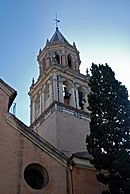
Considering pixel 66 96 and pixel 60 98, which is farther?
pixel 66 96

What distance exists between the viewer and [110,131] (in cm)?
1648

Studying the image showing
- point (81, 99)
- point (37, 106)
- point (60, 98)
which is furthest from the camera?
point (37, 106)

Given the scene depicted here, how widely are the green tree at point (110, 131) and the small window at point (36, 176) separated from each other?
98.2 inches

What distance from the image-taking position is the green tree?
15300 mm

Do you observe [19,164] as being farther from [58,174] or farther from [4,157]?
[58,174]

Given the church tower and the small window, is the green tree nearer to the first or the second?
the small window

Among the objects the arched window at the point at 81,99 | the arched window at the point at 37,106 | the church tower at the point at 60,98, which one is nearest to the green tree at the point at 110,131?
the church tower at the point at 60,98

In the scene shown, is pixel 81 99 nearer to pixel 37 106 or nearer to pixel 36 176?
pixel 37 106

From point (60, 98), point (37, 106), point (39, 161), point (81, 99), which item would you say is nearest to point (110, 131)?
point (39, 161)

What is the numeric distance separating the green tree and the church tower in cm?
844

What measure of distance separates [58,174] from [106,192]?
2.55 m

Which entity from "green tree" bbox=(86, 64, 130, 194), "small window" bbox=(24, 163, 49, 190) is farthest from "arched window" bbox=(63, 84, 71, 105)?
"small window" bbox=(24, 163, 49, 190)

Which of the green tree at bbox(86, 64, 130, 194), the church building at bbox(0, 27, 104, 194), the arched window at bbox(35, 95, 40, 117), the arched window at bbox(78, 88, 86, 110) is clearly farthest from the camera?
the arched window at bbox(35, 95, 40, 117)

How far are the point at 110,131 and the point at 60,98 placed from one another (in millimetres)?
12597
